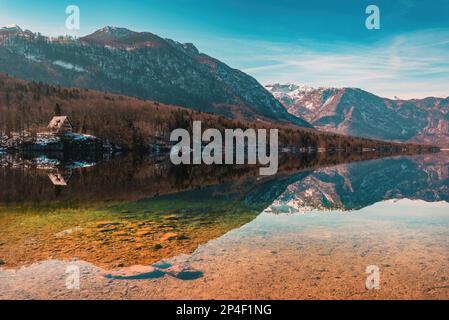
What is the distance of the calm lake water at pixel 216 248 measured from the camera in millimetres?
18312

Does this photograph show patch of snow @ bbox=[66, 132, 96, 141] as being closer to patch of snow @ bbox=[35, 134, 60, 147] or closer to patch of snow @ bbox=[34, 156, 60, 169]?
patch of snow @ bbox=[35, 134, 60, 147]

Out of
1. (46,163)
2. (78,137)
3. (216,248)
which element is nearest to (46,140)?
(78,137)

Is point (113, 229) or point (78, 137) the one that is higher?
point (78, 137)

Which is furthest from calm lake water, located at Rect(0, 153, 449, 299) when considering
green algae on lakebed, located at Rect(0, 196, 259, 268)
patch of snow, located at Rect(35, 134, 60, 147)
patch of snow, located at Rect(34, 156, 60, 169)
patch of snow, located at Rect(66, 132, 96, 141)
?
patch of snow, located at Rect(35, 134, 60, 147)

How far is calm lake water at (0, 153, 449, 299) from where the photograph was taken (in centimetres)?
1831

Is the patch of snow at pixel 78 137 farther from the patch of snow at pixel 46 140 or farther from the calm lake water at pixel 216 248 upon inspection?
the calm lake water at pixel 216 248

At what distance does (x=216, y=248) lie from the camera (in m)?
25.8

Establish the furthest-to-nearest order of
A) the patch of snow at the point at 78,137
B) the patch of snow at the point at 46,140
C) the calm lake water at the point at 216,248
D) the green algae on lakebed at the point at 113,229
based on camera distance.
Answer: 1. the patch of snow at the point at 78,137
2. the patch of snow at the point at 46,140
3. the green algae on lakebed at the point at 113,229
4. the calm lake water at the point at 216,248

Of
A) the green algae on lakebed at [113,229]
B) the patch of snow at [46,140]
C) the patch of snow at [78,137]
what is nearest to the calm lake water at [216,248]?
the green algae on lakebed at [113,229]

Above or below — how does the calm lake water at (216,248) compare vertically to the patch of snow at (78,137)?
below

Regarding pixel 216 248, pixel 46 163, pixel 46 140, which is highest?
pixel 46 140

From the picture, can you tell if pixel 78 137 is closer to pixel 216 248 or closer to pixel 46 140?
pixel 46 140
